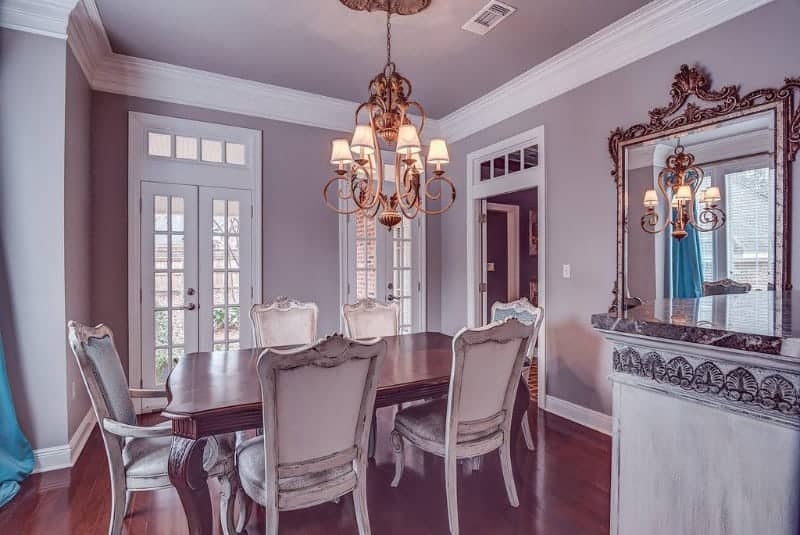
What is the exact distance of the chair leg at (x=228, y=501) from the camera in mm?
1812

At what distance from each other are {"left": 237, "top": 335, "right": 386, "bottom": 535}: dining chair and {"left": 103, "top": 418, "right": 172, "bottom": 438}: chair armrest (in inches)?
13.6

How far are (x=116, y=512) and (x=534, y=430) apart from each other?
2636mm

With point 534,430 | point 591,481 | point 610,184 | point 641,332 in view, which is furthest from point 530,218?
point 641,332

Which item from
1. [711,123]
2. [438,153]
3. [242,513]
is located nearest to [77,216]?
[242,513]

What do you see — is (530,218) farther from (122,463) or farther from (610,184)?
(122,463)

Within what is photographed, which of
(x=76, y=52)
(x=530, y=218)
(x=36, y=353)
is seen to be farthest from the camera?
(x=530, y=218)

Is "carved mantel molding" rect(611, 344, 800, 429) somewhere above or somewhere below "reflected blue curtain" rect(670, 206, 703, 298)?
below

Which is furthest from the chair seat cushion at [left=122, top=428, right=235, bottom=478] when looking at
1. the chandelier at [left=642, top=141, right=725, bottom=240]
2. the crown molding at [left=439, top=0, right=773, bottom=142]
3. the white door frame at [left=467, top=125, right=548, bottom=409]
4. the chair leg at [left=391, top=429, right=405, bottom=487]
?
the crown molding at [left=439, top=0, right=773, bottom=142]

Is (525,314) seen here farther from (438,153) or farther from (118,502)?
(118,502)

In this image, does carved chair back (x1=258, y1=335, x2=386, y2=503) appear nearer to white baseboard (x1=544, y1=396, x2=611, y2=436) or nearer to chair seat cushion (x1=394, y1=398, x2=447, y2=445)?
chair seat cushion (x1=394, y1=398, x2=447, y2=445)

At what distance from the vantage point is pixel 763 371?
1.98ft

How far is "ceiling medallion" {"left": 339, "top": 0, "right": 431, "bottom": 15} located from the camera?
262cm

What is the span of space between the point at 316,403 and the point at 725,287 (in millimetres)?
A: 2359

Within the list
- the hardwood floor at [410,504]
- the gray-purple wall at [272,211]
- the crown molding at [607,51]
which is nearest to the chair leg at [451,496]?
the hardwood floor at [410,504]
